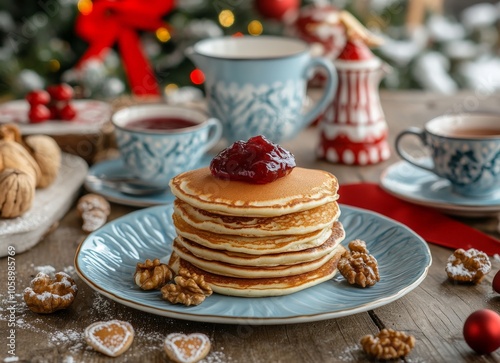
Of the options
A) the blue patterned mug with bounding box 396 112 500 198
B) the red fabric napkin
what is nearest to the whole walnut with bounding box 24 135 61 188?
the red fabric napkin

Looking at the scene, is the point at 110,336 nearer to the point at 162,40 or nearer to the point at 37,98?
the point at 37,98

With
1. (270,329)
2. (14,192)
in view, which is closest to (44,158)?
(14,192)

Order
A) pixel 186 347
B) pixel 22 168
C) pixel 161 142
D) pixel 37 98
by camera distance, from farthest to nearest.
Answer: pixel 37 98, pixel 161 142, pixel 22 168, pixel 186 347

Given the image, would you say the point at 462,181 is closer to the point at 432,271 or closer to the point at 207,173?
the point at 432,271

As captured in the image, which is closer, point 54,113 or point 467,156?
point 467,156

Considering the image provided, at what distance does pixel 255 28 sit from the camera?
10.00ft

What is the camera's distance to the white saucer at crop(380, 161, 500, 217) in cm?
155

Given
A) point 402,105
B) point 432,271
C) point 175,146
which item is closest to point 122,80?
point 402,105

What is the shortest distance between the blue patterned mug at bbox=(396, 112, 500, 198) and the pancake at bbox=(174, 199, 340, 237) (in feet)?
1.72

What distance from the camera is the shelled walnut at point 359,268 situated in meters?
1.17

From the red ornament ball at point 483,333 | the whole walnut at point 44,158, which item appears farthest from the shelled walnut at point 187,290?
the whole walnut at point 44,158

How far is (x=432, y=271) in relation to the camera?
1.34m

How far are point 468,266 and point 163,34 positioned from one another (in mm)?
2083

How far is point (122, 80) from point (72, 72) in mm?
208
